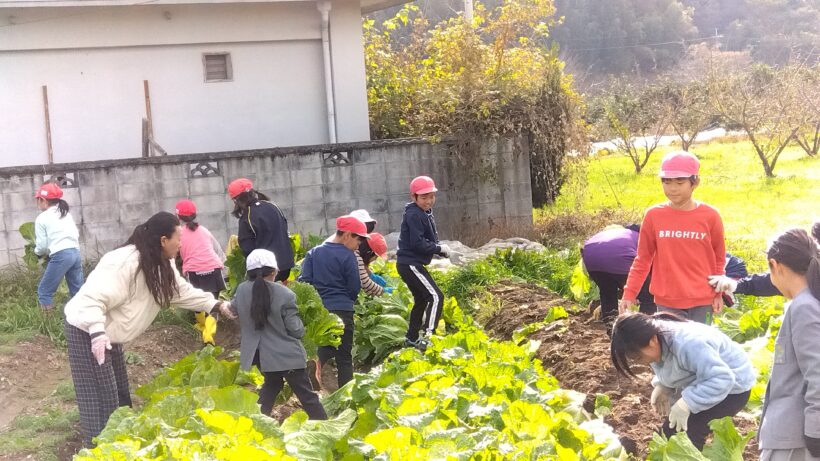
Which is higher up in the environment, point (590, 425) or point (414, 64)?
point (414, 64)

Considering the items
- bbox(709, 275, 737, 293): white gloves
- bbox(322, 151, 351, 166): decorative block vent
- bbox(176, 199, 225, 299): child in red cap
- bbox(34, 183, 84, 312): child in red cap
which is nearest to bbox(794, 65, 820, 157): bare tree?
bbox(322, 151, 351, 166): decorative block vent

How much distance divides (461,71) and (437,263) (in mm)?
3551

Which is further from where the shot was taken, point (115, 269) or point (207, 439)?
point (115, 269)

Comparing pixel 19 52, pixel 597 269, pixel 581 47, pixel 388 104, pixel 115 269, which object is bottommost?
pixel 597 269

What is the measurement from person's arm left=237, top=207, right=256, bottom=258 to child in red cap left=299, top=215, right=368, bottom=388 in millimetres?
1483

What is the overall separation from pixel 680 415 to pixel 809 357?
0.92 meters

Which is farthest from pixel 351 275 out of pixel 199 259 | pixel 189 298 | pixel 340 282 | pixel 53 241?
pixel 53 241

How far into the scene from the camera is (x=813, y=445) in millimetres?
3428

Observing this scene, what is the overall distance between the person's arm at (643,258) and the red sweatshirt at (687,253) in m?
0.05

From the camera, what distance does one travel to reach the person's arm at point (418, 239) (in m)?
7.79

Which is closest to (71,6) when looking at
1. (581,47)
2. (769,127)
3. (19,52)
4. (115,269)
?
(19,52)

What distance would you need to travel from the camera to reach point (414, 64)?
56.4 feet

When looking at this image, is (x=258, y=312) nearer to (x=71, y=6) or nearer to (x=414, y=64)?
(x=71, y=6)

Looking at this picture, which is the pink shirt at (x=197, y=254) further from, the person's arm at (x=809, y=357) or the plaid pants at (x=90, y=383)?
the person's arm at (x=809, y=357)
